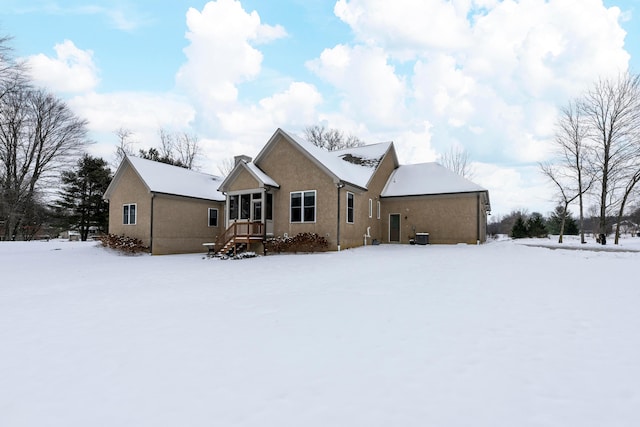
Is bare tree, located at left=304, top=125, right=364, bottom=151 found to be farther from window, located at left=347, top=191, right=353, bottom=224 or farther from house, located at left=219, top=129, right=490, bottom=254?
window, located at left=347, top=191, right=353, bottom=224

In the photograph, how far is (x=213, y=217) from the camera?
24.0 meters

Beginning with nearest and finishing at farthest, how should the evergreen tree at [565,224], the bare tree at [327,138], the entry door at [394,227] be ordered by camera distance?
the entry door at [394,227], the bare tree at [327,138], the evergreen tree at [565,224]

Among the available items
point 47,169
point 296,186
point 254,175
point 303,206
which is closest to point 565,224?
point 303,206

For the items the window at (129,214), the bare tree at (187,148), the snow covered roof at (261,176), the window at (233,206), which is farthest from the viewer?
the bare tree at (187,148)

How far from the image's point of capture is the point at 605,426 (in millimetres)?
2896

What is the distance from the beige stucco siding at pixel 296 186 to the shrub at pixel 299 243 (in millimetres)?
395

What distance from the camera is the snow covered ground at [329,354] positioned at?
3.17m

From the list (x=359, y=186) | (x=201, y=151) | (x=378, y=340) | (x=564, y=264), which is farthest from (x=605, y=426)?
(x=201, y=151)

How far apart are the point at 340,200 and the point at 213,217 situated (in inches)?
413

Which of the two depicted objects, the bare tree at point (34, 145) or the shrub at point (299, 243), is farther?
the bare tree at point (34, 145)

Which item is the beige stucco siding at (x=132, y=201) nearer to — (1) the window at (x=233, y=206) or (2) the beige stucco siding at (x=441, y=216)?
(1) the window at (x=233, y=206)

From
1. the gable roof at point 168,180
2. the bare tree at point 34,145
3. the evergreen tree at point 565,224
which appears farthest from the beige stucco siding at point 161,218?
the evergreen tree at point 565,224

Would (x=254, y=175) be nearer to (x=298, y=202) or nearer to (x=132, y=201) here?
(x=298, y=202)

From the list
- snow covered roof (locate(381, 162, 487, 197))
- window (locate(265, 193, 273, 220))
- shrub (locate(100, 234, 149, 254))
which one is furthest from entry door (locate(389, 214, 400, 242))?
shrub (locate(100, 234, 149, 254))
